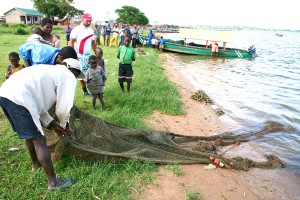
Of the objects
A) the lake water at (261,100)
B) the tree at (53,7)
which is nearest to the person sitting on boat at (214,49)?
the lake water at (261,100)

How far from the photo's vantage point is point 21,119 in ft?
8.52

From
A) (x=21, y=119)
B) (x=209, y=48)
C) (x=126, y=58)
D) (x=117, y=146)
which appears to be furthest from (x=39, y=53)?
(x=209, y=48)

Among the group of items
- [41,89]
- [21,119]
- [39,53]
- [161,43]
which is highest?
[161,43]

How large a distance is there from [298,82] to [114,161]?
45.4 feet

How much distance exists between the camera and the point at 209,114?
7484mm

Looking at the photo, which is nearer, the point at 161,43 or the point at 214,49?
the point at 214,49

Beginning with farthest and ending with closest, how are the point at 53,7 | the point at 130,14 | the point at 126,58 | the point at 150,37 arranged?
the point at 130,14, the point at 53,7, the point at 150,37, the point at 126,58

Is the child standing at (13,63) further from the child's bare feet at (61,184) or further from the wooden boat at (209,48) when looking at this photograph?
the wooden boat at (209,48)

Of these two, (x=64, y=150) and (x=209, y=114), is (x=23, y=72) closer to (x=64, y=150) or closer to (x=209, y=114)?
(x=64, y=150)

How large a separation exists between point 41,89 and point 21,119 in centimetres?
36

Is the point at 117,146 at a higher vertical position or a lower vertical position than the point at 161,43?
lower

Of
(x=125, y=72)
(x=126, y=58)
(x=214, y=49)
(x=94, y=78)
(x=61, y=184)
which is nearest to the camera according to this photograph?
(x=61, y=184)

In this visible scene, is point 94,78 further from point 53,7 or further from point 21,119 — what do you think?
point 53,7

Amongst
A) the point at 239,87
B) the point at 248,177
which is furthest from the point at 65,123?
the point at 239,87
